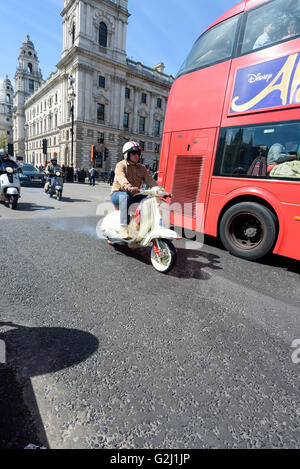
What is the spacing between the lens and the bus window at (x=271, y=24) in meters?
3.91

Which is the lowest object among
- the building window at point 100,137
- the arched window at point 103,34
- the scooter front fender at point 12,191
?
the scooter front fender at point 12,191

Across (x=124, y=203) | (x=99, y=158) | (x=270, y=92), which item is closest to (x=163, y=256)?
(x=124, y=203)

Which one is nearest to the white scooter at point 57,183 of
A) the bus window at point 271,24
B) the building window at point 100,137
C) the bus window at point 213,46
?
the bus window at point 213,46

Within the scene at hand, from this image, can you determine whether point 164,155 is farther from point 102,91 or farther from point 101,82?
point 101,82

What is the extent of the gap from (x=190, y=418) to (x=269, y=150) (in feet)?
14.1

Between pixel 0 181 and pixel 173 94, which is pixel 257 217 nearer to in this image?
pixel 173 94

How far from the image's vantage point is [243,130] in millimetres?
4555

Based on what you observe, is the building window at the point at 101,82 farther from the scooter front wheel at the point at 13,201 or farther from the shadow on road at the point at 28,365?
the shadow on road at the point at 28,365

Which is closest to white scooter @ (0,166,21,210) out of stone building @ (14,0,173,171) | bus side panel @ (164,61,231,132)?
bus side panel @ (164,61,231,132)

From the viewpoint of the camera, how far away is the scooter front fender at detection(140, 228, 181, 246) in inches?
136

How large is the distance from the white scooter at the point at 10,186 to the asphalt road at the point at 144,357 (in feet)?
14.4

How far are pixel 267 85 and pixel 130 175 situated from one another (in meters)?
2.90

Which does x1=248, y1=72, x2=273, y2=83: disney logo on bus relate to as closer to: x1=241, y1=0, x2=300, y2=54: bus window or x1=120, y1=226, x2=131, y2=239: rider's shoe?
x1=241, y1=0, x2=300, y2=54: bus window
